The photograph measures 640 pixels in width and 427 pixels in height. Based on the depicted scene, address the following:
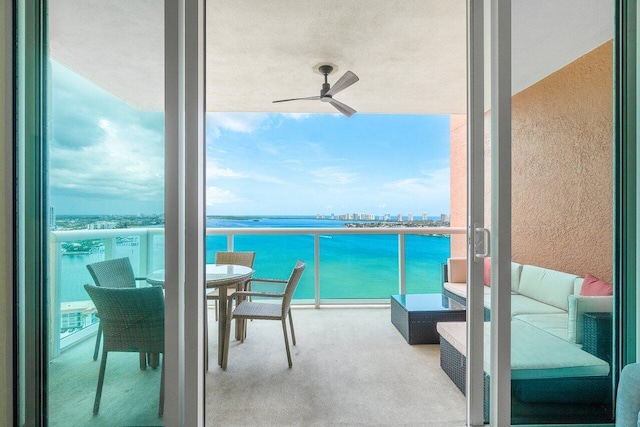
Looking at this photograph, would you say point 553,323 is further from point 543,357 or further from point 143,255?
point 143,255

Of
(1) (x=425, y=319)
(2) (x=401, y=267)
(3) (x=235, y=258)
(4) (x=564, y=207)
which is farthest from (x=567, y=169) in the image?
(3) (x=235, y=258)

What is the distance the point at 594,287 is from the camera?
1464 millimetres

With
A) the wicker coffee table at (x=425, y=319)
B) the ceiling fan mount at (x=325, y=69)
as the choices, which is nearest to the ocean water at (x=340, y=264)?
the wicker coffee table at (x=425, y=319)

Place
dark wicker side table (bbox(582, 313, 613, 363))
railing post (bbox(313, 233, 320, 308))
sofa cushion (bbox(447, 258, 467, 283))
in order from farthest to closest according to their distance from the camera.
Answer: railing post (bbox(313, 233, 320, 308)) → sofa cushion (bbox(447, 258, 467, 283)) → dark wicker side table (bbox(582, 313, 613, 363))

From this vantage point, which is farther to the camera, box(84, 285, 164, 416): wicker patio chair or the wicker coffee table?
the wicker coffee table

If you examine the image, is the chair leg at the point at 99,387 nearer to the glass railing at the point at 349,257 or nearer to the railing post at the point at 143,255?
the railing post at the point at 143,255

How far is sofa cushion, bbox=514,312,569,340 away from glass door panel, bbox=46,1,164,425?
177 cm

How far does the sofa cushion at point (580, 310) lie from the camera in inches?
57.2

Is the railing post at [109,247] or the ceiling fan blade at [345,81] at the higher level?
the ceiling fan blade at [345,81]

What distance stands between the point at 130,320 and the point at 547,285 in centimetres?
205

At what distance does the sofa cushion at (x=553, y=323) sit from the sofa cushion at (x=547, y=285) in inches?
1.9

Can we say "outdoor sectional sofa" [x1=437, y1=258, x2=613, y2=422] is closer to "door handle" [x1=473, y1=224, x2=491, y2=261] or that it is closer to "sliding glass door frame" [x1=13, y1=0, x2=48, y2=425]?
"door handle" [x1=473, y1=224, x2=491, y2=261]

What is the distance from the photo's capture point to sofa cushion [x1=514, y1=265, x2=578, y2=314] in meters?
1.49

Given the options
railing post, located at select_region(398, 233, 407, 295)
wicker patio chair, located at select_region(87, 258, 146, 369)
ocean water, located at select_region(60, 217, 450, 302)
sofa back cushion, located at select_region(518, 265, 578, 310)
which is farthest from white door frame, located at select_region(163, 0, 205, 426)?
railing post, located at select_region(398, 233, 407, 295)
